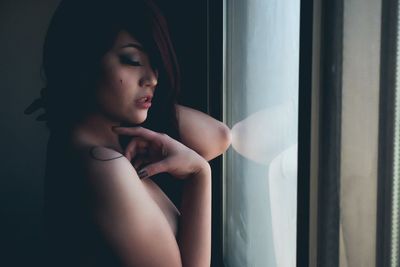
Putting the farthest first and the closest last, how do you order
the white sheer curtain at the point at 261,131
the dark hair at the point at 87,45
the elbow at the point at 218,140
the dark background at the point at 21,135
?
the dark background at the point at 21,135 → the elbow at the point at 218,140 → the dark hair at the point at 87,45 → the white sheer curtain at the point at 261,131

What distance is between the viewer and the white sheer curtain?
29.5 inches

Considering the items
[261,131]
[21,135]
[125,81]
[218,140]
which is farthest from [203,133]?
[21,135]

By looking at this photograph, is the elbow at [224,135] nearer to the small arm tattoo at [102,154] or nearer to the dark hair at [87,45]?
the dark hair at [87,45]

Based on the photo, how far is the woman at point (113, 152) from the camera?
2.62 feet

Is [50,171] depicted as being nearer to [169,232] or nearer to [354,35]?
[169,232]

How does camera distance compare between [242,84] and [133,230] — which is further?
[242,84]

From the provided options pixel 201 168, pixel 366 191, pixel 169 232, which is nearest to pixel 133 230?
pixel 169 232

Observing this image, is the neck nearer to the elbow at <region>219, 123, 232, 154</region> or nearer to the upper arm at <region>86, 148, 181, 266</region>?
the upper arm at <region>86, 148, 181, 266</region>

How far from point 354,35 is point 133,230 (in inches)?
20.8

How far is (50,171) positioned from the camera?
101cm

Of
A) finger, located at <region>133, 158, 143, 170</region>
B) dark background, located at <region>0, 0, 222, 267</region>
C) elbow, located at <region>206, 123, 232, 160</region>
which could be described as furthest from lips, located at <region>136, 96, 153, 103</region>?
dark background, located at <region>0, 0, 222, 267</region>

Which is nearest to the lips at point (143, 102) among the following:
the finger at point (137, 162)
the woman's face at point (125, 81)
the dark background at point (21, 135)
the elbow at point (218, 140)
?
the woman's face at point (125, 81)

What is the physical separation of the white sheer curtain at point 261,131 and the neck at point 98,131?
0.34 m

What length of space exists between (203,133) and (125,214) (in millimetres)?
384
